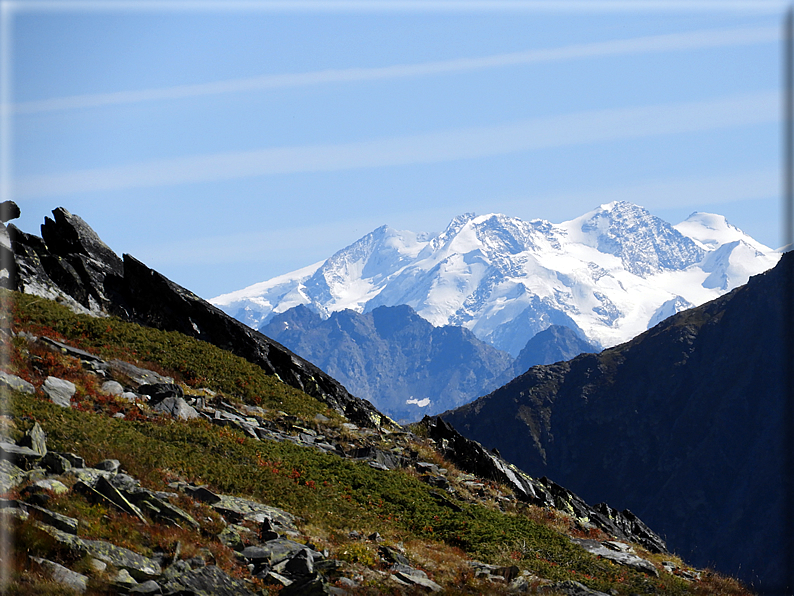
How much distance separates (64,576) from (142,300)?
34389mm

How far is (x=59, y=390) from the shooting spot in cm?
2570

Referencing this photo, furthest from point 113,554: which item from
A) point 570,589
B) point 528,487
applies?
point 528,487

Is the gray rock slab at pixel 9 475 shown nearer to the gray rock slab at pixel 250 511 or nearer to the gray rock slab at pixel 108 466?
the gray rock slab at pixel 108 466

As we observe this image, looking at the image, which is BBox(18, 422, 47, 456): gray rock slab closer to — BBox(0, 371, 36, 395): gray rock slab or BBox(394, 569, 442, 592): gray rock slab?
BBox(0, 371, 36, 395): gray rock slab

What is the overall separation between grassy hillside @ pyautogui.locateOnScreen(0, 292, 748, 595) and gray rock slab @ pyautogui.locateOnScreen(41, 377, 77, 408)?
1.34 ft

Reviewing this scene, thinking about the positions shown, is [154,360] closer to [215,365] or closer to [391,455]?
[215,365]

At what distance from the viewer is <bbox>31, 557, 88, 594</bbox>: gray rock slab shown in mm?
13305

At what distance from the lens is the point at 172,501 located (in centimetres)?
1878

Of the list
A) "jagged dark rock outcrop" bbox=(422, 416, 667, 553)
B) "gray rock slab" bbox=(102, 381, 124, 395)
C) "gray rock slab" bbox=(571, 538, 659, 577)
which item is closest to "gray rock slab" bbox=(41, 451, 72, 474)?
"gray rock slab" bbox=(102, 381, 124, 395)

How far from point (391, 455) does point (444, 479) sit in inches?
107

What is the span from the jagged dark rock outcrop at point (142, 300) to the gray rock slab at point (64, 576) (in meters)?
27.1

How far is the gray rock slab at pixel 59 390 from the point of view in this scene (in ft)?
81.3

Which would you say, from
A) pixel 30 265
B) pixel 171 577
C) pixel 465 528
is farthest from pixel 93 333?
pixel 171 577

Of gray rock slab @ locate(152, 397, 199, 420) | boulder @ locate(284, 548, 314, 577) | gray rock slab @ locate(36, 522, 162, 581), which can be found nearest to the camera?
gray rock slab @ locate(36, 522, 162, 581)
